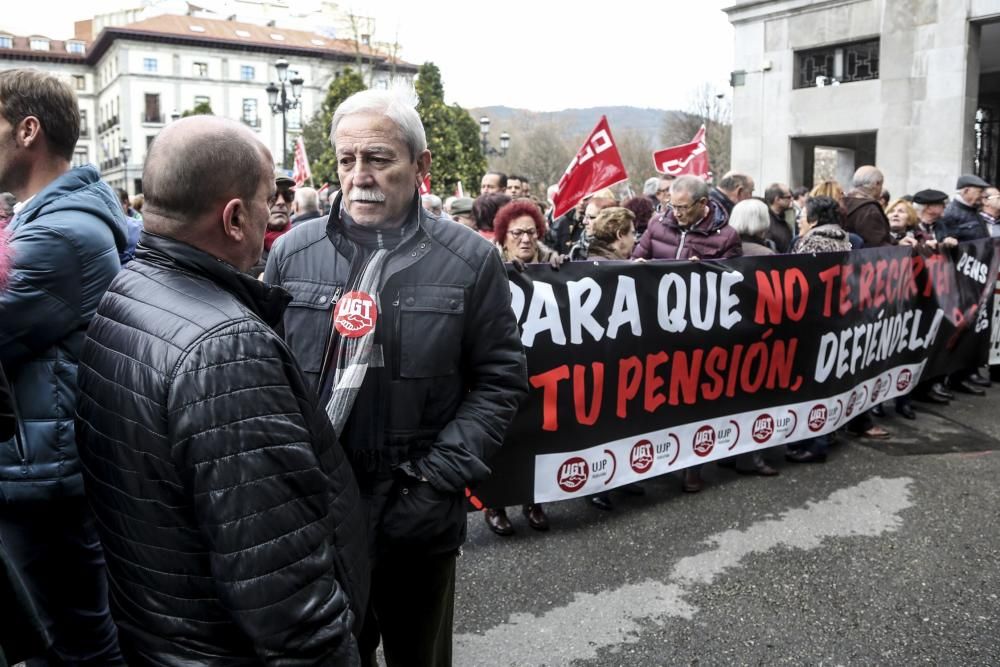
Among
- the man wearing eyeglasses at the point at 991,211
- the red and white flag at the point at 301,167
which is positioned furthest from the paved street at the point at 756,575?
the red and white flag at the point at 301,167

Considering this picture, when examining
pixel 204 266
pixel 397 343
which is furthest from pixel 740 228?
pixel 204 266

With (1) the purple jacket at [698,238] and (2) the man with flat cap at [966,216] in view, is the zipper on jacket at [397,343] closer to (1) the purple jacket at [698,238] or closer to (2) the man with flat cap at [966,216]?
(1) the purple jacket at [698,238]

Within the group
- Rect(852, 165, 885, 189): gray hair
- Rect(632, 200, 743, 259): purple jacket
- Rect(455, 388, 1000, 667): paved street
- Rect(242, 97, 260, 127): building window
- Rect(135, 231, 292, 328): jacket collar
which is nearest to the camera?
Rect(135, 231, 292, 328): jacket collar

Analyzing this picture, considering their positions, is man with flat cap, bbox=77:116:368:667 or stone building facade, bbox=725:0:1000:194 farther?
stone building facade, bbox=725:0:1000:194

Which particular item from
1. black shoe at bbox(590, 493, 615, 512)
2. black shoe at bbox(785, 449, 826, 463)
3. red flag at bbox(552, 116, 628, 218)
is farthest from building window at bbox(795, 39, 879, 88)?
black shoe at bbox(590, 493, 615, 512)

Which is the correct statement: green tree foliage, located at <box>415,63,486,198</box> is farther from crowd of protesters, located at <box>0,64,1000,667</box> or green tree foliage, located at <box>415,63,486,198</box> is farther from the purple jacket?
crowd of protesters, located at <box>0,64,1000,667</box>

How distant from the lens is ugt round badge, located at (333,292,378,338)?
221 cm

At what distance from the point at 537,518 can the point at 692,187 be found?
8.37 ft

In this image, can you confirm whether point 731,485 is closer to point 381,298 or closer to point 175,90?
point 381,298

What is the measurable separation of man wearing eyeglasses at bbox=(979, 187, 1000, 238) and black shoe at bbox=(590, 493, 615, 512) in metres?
5.54

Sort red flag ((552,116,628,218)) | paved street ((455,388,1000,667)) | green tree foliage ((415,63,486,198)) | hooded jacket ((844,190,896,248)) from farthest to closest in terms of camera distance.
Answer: green tree foliage ((415,63,486,198)) → hooded jacket ((844,190,896,248)) → red flag ((552,116,628,218)) → paved street ((455,388,1000,667))

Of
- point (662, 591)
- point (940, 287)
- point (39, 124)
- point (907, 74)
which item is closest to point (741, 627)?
point (662, 591)

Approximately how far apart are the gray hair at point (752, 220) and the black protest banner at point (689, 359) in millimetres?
545

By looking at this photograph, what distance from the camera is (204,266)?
1543 millimetres
